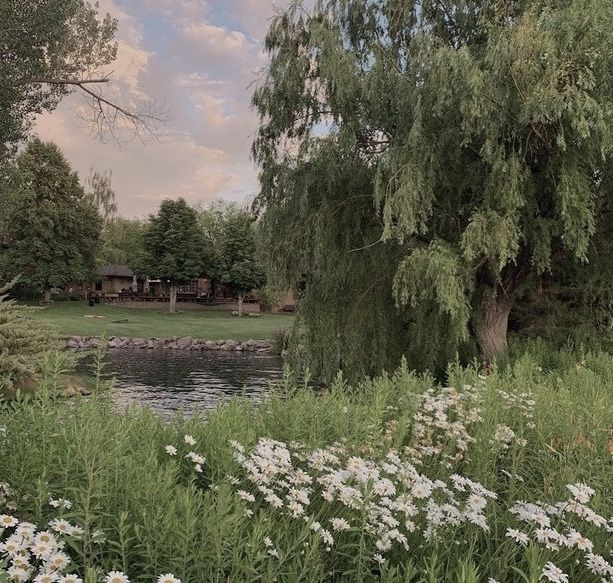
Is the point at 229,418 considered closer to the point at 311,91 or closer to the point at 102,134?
the point at 311,91

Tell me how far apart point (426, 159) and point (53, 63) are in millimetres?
11907

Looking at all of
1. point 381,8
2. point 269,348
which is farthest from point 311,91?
point 269,348

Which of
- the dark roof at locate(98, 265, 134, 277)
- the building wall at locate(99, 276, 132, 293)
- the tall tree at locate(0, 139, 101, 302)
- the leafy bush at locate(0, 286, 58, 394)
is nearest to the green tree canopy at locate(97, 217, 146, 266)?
the dark roof at locate(98, 265, 134, 277)

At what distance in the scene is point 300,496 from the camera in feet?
8.44

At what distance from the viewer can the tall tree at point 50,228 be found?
46062 mm

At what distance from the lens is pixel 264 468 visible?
274cm

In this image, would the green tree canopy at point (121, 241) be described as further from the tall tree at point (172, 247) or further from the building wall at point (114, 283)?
the tall tree at point (172, 247)

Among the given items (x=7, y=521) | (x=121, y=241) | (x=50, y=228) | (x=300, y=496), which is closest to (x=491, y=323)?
(x=300, y=496)

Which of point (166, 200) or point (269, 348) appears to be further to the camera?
point (166, 200)

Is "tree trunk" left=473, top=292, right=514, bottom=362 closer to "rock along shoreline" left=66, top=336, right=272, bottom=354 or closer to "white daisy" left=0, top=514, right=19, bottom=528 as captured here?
"white daisy" left=0, top=514, right=19, bottom=528

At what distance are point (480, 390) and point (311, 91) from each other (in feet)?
27.8

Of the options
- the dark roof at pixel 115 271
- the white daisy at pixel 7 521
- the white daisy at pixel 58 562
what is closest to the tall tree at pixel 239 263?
the dark roof at pixel 115 271

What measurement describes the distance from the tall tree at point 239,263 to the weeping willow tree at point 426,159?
128 feet

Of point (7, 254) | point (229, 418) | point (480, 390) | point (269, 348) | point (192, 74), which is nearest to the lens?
point (229, 418)
